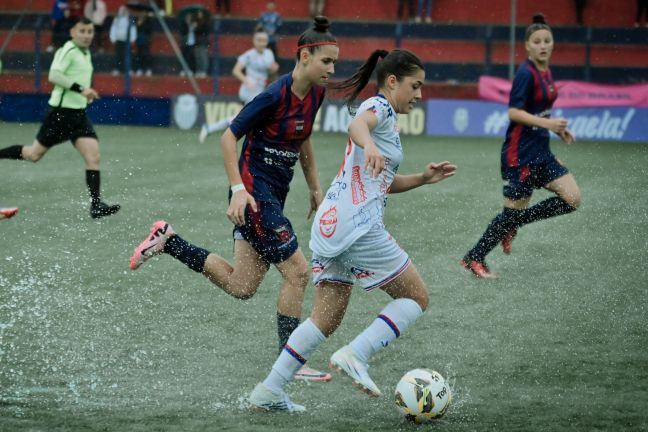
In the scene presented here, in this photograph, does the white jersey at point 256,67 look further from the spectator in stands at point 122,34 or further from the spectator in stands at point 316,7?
the spectator in stands at point 316,7

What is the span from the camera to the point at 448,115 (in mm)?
22109

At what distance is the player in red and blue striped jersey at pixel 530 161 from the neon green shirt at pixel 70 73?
4.81 metres

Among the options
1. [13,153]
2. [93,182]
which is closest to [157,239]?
[93,182]

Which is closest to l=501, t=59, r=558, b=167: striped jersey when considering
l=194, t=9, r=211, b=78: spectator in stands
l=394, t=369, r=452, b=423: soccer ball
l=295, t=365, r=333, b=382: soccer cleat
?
l=295, t=365, r=333, b=382: soccer cleat

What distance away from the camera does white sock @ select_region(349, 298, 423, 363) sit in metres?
5.10

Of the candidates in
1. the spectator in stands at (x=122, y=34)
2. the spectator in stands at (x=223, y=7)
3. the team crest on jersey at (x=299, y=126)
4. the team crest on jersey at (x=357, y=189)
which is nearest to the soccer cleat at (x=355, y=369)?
the team crest on jersey at (x=357, y=189)

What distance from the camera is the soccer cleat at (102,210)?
1116cm

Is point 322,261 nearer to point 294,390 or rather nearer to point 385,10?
point 294,390

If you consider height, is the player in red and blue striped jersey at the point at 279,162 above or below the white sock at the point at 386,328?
above

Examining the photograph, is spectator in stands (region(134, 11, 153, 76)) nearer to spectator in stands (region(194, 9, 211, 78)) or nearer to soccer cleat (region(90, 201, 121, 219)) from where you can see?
spectator in stands (region(194, 9, 211, 78))

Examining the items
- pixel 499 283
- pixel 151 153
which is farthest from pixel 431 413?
pixel 151 153

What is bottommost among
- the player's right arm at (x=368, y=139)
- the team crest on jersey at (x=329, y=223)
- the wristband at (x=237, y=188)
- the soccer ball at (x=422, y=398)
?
the soccer ball at (x=422, y=398)

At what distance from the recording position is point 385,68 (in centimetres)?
532

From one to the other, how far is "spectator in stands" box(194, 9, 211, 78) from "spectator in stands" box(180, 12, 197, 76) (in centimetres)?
8
